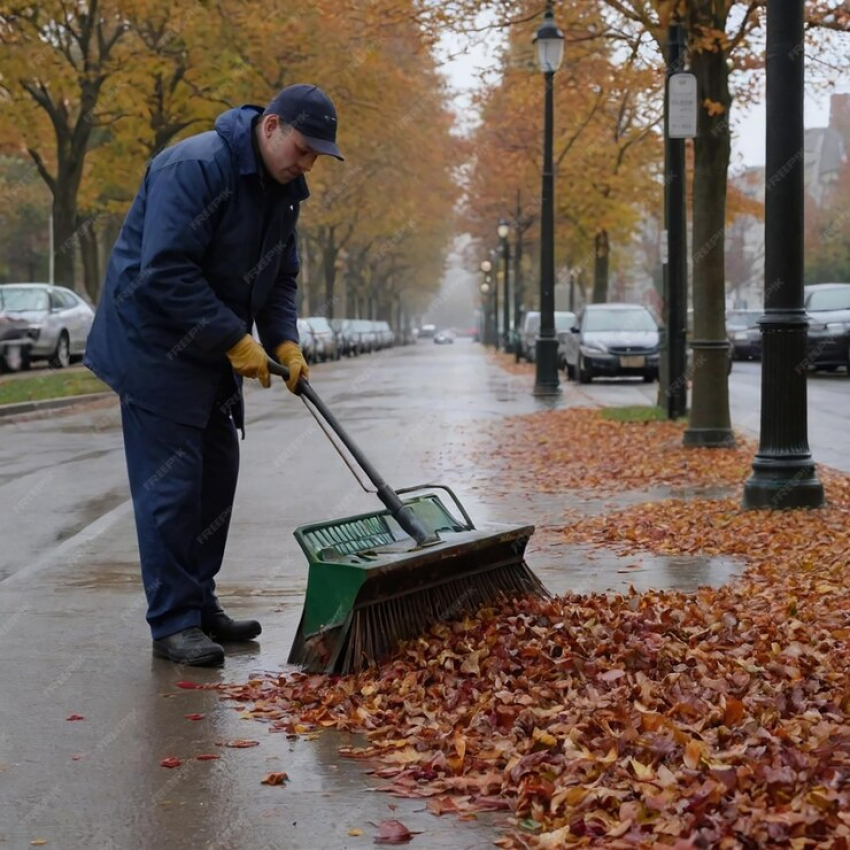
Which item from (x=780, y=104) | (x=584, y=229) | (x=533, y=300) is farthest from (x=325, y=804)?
(x=533, y=300)

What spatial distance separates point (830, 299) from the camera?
101 feet

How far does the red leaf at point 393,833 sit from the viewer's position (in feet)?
12.5

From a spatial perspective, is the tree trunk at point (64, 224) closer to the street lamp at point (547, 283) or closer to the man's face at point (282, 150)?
the street lamp at point (547, 283)

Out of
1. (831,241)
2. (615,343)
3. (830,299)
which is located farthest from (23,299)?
(831,241)

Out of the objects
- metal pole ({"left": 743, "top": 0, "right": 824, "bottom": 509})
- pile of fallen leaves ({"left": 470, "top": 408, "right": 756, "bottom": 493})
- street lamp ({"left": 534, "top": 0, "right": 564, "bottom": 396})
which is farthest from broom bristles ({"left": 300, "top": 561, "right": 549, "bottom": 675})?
street lamp ({"left": 534, "top": 0, "right": 564, "bottom": 396})

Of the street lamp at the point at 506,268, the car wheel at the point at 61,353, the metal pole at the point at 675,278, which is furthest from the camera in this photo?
the street lamp at the point at 506,268

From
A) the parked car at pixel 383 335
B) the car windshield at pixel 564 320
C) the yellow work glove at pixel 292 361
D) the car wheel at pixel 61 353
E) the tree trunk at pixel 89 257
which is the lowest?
the parked car at pixel 383 335

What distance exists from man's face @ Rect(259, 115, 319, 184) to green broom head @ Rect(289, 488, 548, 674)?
1273 millimetres

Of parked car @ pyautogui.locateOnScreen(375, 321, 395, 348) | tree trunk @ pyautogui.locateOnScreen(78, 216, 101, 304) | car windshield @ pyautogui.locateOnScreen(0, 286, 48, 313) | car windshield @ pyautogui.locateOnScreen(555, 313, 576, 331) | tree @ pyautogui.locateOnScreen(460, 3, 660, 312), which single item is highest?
tree @ pyautogui.locateOnScreen(460, 3, 660, 312)

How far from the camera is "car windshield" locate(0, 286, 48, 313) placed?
2973 centimetres

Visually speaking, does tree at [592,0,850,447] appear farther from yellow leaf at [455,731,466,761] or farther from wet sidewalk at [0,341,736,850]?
yellow leaf at [455,731,466,761]

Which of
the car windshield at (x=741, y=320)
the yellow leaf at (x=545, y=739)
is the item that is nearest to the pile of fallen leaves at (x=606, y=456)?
the yellow leaf at (x=545, y=739)

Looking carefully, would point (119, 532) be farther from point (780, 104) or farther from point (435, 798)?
point (435, 798)

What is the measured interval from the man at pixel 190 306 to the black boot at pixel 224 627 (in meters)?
0.25
